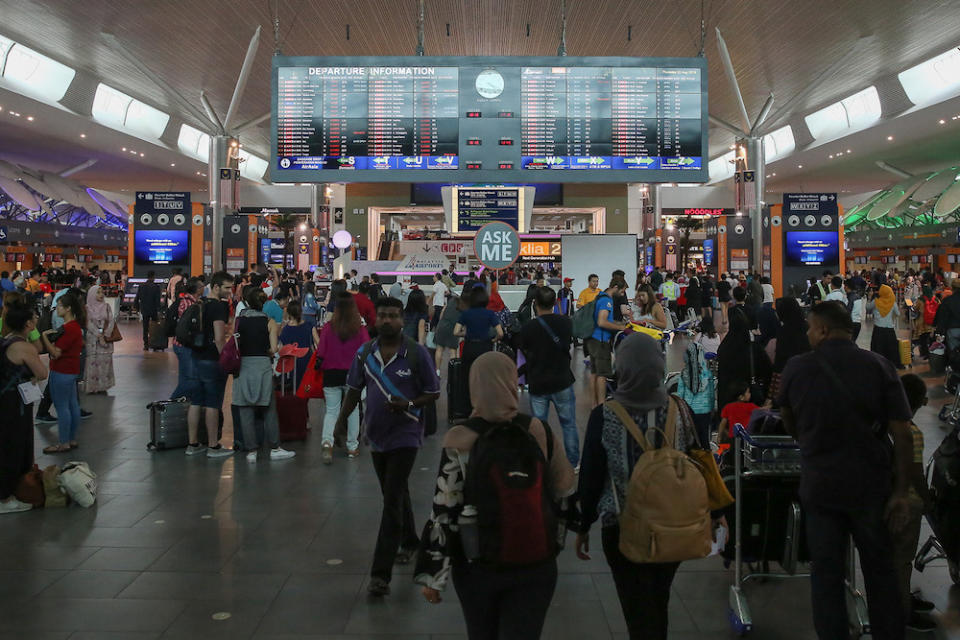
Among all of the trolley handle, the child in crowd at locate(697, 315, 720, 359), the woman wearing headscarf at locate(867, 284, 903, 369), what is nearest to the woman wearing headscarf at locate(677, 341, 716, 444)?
the child in crowd at locate(697, 315, 720, 359)

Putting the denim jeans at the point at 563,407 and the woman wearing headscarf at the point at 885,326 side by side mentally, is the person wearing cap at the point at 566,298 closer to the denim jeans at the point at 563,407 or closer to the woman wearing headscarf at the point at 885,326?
the woman wearing headscarf at the point at 885,326

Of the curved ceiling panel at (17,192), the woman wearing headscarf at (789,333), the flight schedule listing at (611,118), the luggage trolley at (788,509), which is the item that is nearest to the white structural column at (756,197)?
the flight schedule listing at (611,118)

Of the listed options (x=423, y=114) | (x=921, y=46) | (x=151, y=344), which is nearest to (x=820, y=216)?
(x=921, y=46)

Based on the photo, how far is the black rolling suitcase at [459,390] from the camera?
8.44 meters

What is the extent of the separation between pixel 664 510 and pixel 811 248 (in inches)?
814

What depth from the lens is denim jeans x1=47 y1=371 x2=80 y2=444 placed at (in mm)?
7508

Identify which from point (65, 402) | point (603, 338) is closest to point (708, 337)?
point (603, 338)

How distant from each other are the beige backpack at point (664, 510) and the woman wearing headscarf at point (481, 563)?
30 centimetres

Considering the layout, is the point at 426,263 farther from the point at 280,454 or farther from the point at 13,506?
the point at 13,506

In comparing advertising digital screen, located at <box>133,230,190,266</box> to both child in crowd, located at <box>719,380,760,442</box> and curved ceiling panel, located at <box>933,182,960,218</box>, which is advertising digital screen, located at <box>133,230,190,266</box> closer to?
Answer: child in crowd, located at <box>719,380,760,442</box>

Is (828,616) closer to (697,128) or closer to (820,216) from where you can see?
(697,128)

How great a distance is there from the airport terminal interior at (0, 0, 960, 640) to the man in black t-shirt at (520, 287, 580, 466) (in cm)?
3

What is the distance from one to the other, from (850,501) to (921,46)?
78.7 feet

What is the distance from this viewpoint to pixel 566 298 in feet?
56.9
